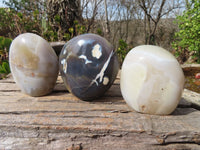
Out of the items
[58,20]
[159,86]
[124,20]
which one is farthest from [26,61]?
[124,20]

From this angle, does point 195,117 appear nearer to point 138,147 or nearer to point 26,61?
point 138,147

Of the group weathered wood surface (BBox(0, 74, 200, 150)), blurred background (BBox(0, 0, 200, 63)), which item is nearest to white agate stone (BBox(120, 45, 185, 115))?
weathered wood surface (BBox(0, 74, 200, 150))

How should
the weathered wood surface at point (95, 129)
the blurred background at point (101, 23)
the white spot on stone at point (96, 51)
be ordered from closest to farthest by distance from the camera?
1. the weathered wood surface at point (95, 129)
2. the white spot on stone at point (96, 51)
3. the blurred background at point (101, 23)

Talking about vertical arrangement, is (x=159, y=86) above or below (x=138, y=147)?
above

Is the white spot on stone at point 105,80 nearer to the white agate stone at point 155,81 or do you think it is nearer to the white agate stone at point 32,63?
the white agate stone at point 155,81

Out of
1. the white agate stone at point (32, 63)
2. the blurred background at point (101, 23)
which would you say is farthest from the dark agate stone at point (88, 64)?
the blurred background at point (101, 23)

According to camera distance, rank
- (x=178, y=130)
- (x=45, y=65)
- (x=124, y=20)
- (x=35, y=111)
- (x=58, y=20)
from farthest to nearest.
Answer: (x=124, y=20), (x=58, y=20), (x=45, y=65), (x=35, y=111), (x=178, y=130)

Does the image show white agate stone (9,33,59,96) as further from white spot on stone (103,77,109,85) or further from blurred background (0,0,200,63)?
blurred background (0,0,200,63)
